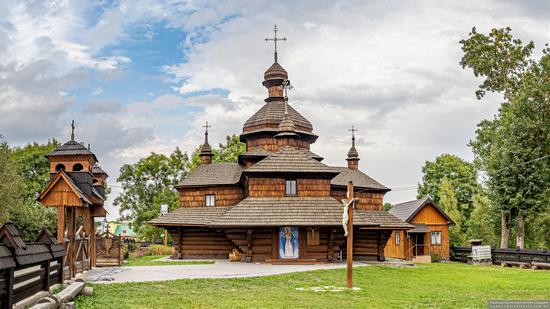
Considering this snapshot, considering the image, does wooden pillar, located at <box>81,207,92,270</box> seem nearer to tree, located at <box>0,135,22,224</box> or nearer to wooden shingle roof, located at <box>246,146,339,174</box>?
wooden shingle roof, located at <box>246,146,339,174</box>

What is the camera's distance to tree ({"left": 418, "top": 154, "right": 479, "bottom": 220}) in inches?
1884

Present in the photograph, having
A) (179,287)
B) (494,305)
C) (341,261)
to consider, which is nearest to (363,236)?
(341,261)

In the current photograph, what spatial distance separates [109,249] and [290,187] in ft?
25.4

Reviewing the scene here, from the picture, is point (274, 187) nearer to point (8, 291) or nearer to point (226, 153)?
point (8, 291)

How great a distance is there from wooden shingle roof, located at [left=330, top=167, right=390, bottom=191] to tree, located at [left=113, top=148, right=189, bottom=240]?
21.1 m

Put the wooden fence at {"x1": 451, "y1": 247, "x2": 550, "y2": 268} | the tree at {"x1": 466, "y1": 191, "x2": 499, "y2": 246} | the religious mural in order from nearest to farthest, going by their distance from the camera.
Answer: the religious mural < the wooden fence at {"x1": 451, "y1": 247, "x2": 550, "y2": 268} < the tree at {"x1": 466, "y1": 191, "x2": 499, "y2": 246}

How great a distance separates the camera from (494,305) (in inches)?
212

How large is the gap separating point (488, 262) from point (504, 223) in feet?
10.2

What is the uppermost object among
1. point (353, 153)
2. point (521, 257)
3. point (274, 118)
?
point (274, 118)

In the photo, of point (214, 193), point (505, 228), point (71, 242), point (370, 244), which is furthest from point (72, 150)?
point (505, 228)

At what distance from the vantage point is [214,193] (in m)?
27.7

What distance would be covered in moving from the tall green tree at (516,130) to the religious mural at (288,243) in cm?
1212

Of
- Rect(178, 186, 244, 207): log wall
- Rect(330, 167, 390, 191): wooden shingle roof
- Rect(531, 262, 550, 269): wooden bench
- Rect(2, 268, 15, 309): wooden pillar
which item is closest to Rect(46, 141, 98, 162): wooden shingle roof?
Rect(2, 268, 15, 309): wooden pillar

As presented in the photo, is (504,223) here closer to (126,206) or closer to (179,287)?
(179,287)
